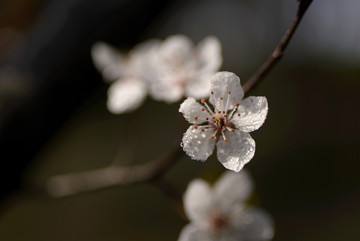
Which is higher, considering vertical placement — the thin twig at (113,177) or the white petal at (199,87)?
the white petal at (199,87)

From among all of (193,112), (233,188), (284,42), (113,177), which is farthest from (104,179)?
(284,42)

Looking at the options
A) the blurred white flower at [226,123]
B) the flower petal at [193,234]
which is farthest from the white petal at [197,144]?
the flower petal at [193,234]

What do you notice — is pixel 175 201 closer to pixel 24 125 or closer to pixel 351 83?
pixel 24 125

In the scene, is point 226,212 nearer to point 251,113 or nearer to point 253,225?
point 253,225

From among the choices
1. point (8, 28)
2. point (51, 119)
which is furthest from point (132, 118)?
point (8, 28)

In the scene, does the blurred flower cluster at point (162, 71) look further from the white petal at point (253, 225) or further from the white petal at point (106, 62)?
the white petal at point (253, 225)

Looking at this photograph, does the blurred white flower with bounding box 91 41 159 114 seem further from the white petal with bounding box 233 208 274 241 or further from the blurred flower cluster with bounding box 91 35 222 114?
the white petal with bounding box 233 208 274 241

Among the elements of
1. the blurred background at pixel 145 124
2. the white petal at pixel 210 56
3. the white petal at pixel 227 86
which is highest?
the white petal at pixel 227 86
